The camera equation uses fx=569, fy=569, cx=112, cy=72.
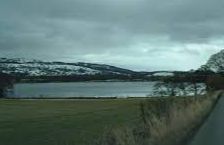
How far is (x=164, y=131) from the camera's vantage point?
57.6ft

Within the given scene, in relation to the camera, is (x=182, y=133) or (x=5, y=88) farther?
(x=5, y=88)

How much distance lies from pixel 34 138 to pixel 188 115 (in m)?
7.08

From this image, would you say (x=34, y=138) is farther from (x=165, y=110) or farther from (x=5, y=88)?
(x=5, y=88)

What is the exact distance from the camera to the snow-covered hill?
15382 centimetres

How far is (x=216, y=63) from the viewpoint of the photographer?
515ft

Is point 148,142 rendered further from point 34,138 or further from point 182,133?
point 34,138

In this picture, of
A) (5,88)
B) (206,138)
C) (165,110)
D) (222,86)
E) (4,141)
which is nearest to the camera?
(206,138)

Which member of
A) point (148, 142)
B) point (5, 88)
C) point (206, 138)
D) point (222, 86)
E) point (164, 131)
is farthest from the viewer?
point (5, 88)

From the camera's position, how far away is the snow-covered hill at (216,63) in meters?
154

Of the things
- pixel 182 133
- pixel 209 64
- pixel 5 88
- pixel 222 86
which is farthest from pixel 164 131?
pixel 209 64

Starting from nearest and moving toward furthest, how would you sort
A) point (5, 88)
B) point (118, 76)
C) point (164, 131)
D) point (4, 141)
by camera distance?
point (164, 131) → point (4, 141) → point (5, 88) → point (118, 76)

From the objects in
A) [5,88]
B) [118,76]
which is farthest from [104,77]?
[5,88]

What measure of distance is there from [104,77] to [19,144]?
152667 mm

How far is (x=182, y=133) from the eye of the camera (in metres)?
19.2
